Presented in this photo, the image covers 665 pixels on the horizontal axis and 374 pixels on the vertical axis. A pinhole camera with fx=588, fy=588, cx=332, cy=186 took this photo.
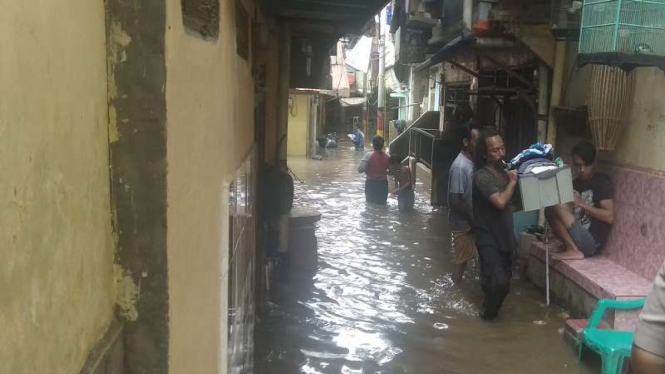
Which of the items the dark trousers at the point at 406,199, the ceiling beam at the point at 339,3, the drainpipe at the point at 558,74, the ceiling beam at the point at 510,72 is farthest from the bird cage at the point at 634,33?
the dark trousers at the point at 406,199

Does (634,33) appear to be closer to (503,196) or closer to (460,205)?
(503,196)

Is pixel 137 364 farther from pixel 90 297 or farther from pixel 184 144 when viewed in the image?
pixel 184 144

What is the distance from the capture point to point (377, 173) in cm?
1201

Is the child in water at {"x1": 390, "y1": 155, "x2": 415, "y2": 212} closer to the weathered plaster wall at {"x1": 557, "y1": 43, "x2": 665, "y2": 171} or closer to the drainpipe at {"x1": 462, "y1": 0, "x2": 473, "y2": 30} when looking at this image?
the drainpipe at {"x1": 462, "y1": 0, "x2": 473, "y2": 30}

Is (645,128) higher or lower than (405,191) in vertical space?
higher

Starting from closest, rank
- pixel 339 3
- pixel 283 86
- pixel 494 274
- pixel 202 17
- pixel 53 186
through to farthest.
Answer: pixel 53 186 → pixel 202 17 → pixel 339 3 → pixel 494 274 → pixel 283 86

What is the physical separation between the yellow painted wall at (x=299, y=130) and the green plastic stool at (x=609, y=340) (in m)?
18.5

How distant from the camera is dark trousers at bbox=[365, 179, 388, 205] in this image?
39.8 feet

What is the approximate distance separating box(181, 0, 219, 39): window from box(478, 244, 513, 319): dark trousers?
162 inches

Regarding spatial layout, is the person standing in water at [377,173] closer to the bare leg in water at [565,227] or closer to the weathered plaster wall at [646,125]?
the bare leg in water at [565,227]

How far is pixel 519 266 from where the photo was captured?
754cm

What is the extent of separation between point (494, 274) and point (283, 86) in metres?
3.14

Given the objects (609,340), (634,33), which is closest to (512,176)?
(634,33)

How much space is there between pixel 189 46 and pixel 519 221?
261 inches
